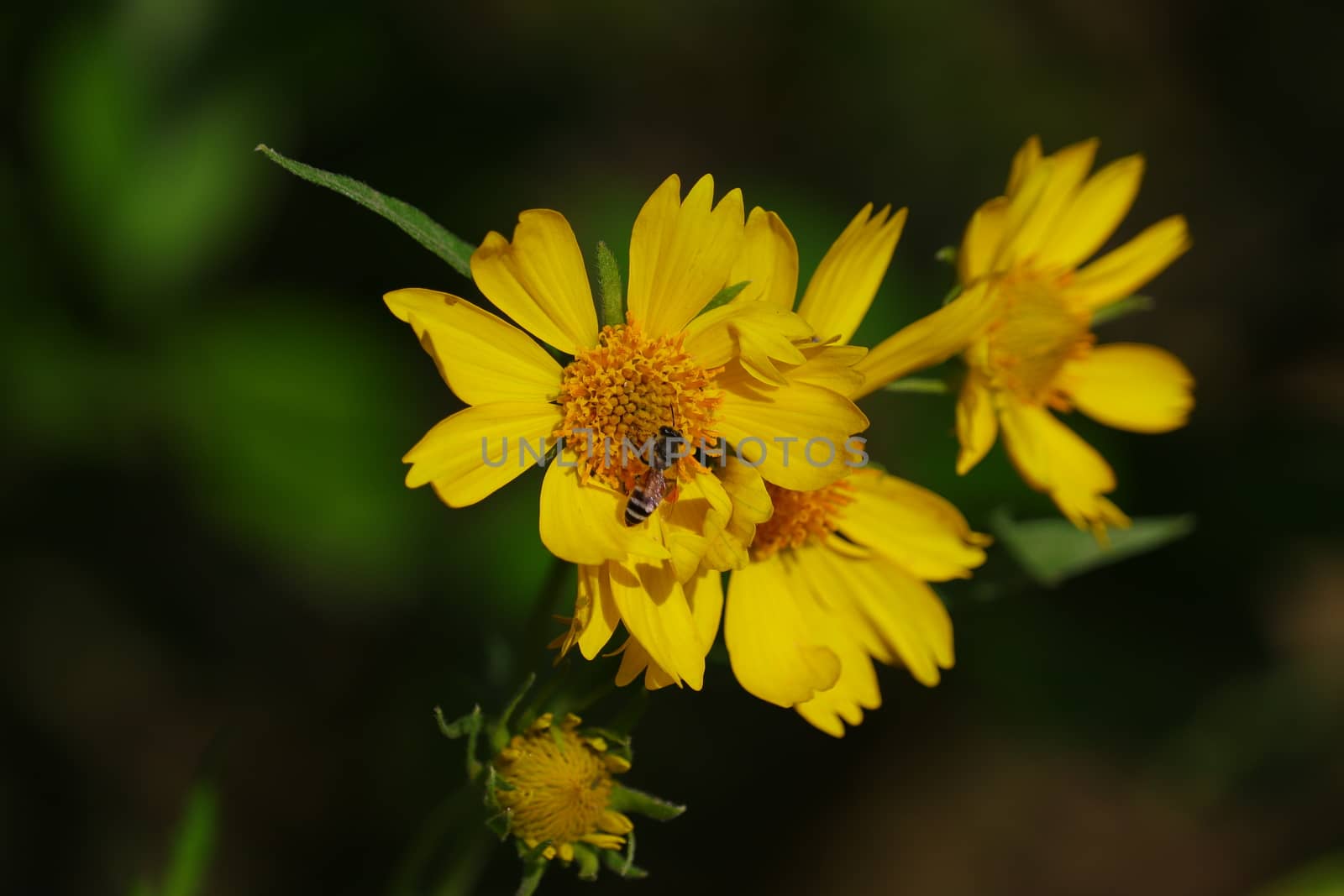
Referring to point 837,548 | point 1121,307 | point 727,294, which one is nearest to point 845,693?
point 837,548

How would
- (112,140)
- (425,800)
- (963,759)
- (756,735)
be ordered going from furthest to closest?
1. (963,759)
2. (756,735)
3. (112,140)
4. (425,800)

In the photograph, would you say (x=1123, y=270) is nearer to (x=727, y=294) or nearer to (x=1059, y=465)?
→ (x=1059, y=465)

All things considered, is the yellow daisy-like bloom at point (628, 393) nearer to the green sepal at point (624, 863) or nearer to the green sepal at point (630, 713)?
the green sepal at point (630, 713)

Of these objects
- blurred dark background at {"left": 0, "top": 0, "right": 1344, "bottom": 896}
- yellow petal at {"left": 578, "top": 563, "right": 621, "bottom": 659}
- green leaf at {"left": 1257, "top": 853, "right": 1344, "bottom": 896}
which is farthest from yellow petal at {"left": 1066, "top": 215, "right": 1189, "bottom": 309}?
green leaf at {"left": 1257, "top": 853, "right": 1344, "bottom": 896}

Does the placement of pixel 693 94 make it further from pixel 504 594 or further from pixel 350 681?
pixel 350 681

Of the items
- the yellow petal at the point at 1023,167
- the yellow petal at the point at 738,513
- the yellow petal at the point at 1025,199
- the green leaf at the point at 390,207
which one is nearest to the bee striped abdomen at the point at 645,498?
the yellow petal at the point at 738,513

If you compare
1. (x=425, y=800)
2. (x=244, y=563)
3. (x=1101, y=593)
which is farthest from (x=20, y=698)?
(x=1101, y=593)

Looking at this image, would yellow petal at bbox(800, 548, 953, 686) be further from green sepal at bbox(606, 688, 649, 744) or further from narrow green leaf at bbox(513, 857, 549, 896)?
narrow green leaf at bbox(513, 857, 549, 896)
